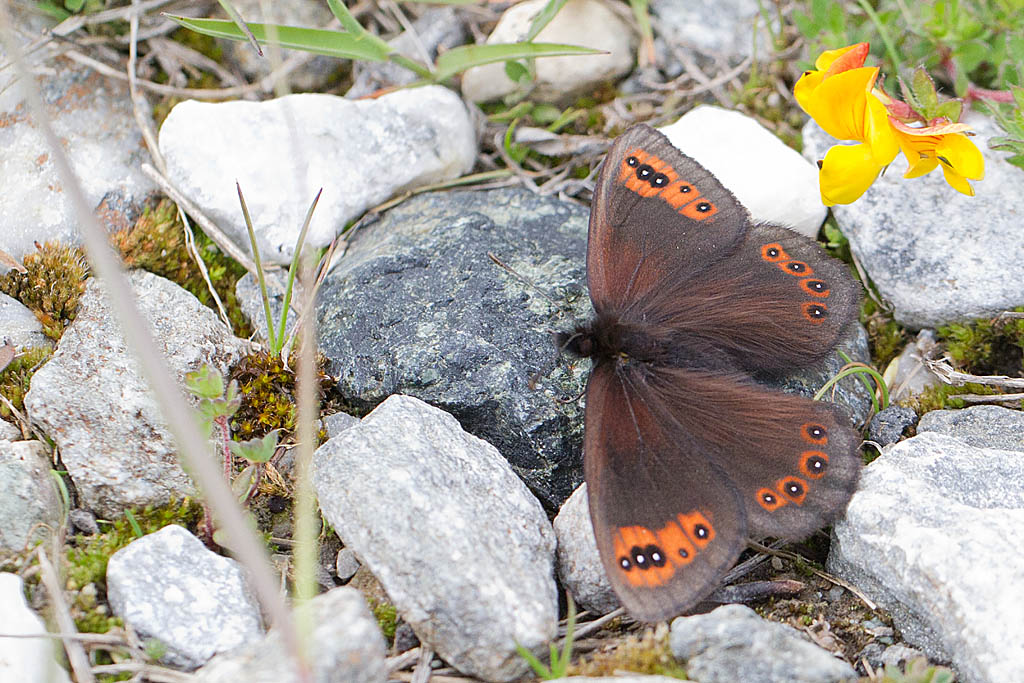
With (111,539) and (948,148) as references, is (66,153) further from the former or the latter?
(948,148)

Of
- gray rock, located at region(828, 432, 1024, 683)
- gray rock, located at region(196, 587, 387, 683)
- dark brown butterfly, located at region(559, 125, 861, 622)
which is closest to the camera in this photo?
gray rock, located at region(196, 587, 387, 683)

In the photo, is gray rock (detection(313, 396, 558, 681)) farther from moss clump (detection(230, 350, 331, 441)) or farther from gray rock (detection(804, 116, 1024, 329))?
gray rock (detection(804, 116, 1024, 329))

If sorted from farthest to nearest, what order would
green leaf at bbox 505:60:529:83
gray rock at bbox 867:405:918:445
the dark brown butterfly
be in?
green leaf at bbox 505:60:529:83, gray rock at bbox 867:405:918:445, the dark brown butterfly

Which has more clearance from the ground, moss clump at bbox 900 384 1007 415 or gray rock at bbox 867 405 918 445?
gray rock at bbox 867 405 918 445

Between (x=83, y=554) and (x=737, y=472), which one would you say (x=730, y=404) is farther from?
(x=83, y=554)

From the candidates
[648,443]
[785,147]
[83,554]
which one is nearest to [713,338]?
[648,443]

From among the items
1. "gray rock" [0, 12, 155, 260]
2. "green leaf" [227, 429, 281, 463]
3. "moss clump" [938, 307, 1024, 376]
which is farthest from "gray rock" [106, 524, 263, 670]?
"moss clump" [938, 307, 1024, 376]

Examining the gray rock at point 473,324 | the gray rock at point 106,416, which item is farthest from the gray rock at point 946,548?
the gray rock at point 106,416
